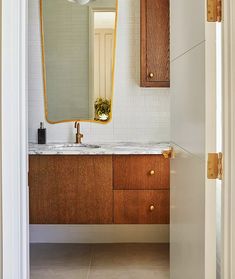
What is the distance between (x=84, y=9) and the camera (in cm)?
348

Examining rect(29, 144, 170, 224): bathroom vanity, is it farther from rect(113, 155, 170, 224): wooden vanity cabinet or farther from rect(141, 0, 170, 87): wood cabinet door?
rect(141, 0, 170, 87): wood cabinet door

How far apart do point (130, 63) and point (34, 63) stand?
88 cm

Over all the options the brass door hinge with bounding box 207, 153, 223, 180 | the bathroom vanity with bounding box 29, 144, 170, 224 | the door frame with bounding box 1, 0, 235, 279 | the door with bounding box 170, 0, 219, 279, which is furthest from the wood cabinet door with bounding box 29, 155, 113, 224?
the brass door hinge with bounding box 207, 153, 223, 180

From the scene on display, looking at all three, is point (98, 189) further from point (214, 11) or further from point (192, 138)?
point (214, 11)

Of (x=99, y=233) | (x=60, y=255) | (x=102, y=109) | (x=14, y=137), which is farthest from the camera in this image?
(x=102, y=109)

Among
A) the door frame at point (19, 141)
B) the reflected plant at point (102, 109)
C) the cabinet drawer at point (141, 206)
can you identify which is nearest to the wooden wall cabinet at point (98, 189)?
the cabinet drawer at point (141, 206)

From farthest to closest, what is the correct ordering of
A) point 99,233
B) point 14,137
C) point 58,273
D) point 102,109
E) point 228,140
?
point 102,109 → point 99,233 → point 58,273 → point 14,137 → point 228,140

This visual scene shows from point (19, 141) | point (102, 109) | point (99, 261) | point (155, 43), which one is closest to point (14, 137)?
point (19, 141)

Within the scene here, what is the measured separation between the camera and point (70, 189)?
9.88ft

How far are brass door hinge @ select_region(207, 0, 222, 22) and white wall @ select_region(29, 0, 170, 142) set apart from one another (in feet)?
7.48

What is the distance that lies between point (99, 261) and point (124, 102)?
56.0 inches

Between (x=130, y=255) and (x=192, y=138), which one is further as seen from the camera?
(x=130, y=255)

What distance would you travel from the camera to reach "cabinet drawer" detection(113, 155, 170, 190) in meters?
3.00

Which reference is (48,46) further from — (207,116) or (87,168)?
(207,116)
